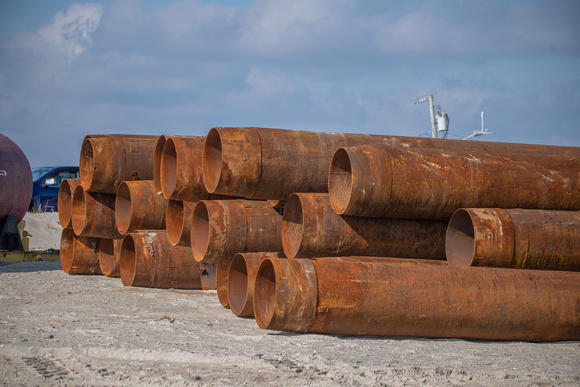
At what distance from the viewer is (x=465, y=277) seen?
4.79 metres

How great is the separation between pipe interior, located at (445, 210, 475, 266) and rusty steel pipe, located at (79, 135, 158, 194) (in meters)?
4.21

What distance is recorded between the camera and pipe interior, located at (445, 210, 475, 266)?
17.6 ft

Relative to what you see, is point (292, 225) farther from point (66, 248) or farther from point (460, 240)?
point (66, 248)

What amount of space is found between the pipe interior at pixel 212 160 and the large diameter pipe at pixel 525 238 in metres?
2.23

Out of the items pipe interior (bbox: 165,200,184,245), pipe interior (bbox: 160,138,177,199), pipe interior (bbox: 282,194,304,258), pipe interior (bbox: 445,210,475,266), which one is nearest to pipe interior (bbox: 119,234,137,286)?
pipe interior (bbox: 165,200,184,245)

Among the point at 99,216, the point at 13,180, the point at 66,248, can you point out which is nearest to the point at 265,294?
the point at 99,216

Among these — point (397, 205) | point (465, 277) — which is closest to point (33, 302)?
point (397, 205)

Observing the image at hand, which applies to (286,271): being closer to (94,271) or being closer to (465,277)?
(465,277)

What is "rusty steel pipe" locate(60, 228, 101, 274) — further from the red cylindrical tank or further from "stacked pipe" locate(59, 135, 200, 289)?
the red cylindrical tank

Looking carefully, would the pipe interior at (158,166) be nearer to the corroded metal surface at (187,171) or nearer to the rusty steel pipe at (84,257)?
the corroded metal surface at (187,171)

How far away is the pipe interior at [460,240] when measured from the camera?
5355 millimetres

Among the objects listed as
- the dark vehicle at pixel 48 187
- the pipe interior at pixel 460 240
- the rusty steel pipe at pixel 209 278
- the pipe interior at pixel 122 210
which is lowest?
the rusty steel pipe at pixel 209 278

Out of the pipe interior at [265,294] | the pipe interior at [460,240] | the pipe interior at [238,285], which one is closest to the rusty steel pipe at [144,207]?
the pipe interior at [238,285]

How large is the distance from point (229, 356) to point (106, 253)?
208 inches
